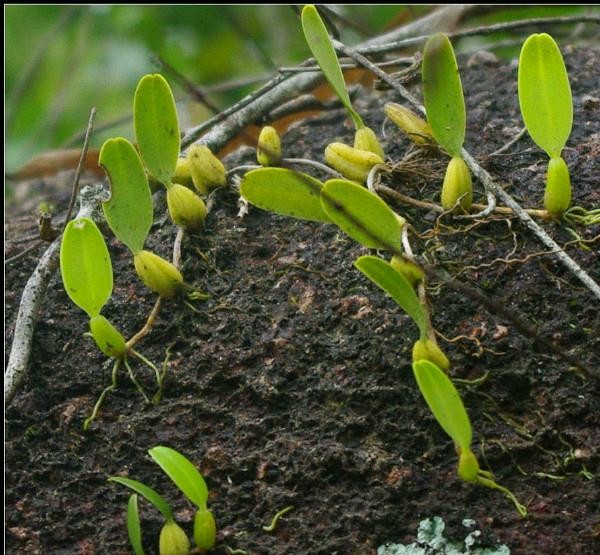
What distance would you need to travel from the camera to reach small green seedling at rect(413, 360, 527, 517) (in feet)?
2.56

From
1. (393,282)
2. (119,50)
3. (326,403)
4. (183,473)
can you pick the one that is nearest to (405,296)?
(393,282)

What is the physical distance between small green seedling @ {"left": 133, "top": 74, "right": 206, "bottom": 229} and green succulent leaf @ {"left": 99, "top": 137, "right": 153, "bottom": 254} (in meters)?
0.06

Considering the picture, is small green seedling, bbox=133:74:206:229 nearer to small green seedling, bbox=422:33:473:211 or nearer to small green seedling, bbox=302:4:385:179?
small green seedling, bbox=302:4:385:179

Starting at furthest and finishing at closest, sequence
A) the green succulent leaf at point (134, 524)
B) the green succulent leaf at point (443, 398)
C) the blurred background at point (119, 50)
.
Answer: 1. the blurred background at point (119, 50)
2. the green succulent leaf at point (134, 524)
3. the green succulent leaf at point (443, 398)

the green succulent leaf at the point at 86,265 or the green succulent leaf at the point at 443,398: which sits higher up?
the green succulent leaf at the point at 86,265

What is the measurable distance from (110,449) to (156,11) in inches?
98.5

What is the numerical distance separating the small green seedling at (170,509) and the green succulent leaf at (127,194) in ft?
0.87

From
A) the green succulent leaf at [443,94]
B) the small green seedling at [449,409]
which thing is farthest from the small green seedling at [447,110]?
the small green seedling at [449,409]

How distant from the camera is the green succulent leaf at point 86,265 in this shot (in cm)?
95

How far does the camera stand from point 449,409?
793mm

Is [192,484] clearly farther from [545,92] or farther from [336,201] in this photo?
[545,92]

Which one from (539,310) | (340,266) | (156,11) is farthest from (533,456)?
(156,11)

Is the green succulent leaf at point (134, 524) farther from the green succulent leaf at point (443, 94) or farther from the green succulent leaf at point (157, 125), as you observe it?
the green succulent leaf at point (443, 94)

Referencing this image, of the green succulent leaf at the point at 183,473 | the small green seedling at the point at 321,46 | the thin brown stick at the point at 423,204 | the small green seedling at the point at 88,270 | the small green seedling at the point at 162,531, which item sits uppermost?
the small green seedling at the point at 321,46
